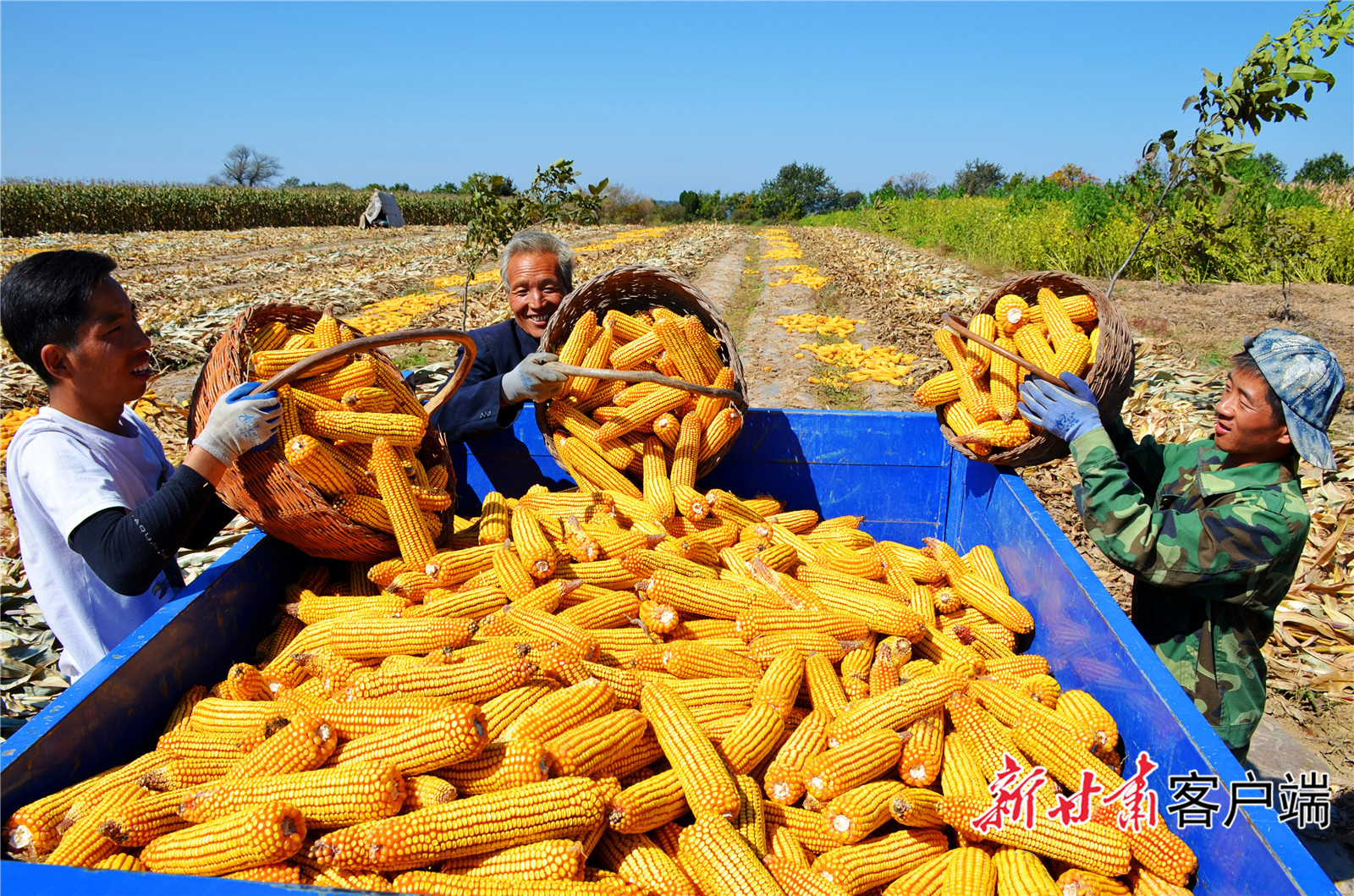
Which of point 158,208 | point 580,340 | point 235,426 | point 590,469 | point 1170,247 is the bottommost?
point 590,469

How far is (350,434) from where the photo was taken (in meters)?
3.00

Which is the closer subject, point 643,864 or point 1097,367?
point 643,864

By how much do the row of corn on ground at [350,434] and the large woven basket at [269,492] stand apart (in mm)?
46

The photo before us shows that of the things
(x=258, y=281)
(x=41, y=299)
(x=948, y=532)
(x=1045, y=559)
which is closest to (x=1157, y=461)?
(x=1045, y=559)

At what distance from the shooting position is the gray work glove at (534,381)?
3.52 m

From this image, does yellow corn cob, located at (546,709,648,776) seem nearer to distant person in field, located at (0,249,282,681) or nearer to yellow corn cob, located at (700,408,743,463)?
distant person in field, located at (0,249,282,681)

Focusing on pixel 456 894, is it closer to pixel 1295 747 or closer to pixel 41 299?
pixel 41 299

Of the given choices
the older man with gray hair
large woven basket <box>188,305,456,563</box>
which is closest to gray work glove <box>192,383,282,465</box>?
large woven basket <box>188,305,456,563</box>

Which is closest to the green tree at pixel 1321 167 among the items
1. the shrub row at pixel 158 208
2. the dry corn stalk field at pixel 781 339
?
the dry corn stalk field at pixel 781 339

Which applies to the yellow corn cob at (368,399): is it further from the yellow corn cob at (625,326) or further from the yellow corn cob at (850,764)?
the yellow corn cob at (850,764)

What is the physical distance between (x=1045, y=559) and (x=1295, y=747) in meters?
2.25

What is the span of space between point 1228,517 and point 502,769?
2382 millimetres

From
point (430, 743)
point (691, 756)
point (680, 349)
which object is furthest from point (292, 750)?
point (680, 349)

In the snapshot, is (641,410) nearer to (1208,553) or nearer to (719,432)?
(719,432)
